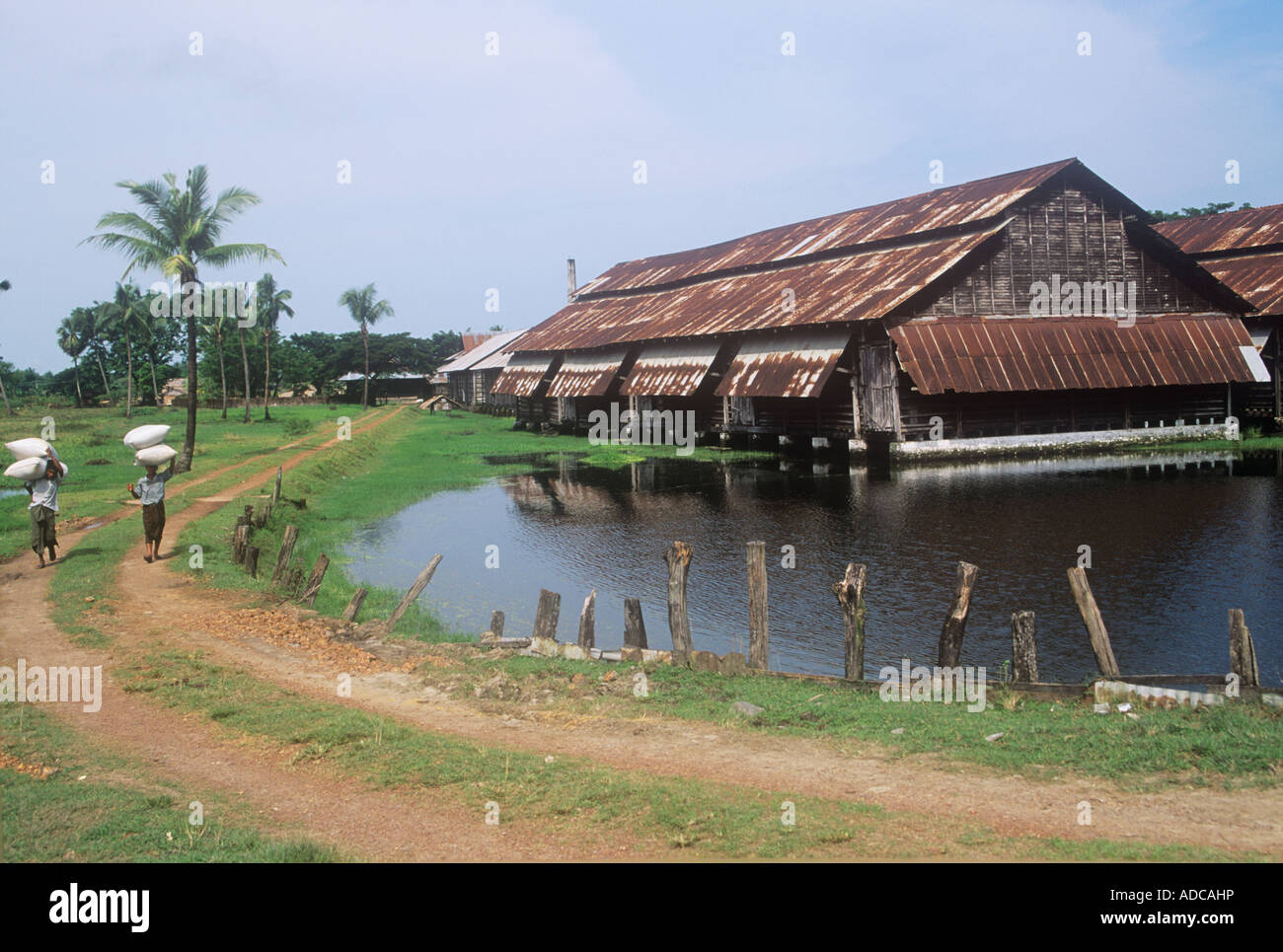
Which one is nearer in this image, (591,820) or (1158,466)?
(591,820)

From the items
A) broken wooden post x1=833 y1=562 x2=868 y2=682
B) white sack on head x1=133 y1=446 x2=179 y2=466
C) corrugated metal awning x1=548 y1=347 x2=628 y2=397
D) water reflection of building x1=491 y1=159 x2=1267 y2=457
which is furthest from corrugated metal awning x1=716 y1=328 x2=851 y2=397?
broken wooden post x1=833 y1=562 x2=868 y2=682

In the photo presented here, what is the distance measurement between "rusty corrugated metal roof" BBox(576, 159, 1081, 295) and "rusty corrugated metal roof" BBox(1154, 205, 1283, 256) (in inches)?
560

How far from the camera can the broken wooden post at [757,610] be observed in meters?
11.5

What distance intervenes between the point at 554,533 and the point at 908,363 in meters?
13.8

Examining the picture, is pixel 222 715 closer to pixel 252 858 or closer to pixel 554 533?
pixel 252 858

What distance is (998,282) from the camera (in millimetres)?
33500

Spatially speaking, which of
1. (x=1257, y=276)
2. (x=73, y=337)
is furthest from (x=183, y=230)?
(x=73, y=337)

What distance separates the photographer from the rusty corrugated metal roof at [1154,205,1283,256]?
44.5 m

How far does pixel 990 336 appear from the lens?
106 feet

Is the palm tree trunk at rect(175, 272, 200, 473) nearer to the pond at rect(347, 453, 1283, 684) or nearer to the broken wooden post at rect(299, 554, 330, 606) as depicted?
the pond at rect(347, 453, 1283, 684)

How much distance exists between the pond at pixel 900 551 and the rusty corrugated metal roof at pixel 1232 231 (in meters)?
20.2

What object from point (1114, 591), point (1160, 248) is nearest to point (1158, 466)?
point (1160, 248)
